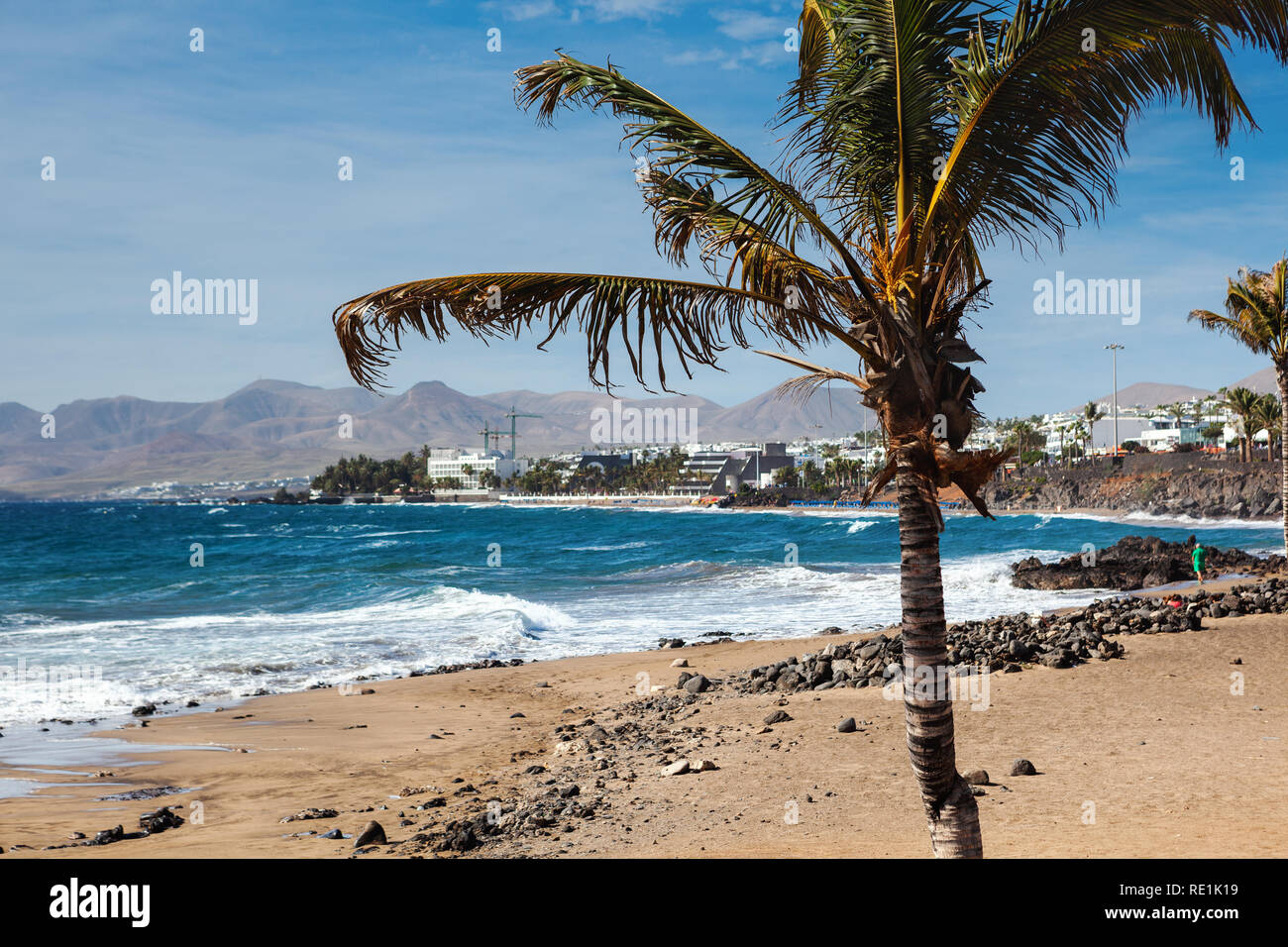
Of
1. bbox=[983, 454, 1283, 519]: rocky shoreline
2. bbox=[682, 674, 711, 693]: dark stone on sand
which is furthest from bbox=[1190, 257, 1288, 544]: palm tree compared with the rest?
bbox=[983, 454, 1283, 519]: rocky shoreline

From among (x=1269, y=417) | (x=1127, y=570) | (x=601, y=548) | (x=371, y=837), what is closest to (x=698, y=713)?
(x=371, y=837)

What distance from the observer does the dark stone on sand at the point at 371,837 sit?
27.1ft

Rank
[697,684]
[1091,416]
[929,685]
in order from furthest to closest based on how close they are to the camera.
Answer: [1091,416], [697,684], [929,685]

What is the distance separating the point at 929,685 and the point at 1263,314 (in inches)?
841

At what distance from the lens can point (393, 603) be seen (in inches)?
1246

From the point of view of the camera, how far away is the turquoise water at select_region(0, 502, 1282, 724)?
19984 millimetres

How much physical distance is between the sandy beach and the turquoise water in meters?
4.72

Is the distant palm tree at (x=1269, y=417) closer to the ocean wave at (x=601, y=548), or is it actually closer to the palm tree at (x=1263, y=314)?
the ocean wave at (x=601, y=548)

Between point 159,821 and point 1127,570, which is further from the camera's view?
point 1127,570

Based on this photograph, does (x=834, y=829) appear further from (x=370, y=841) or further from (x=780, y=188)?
(x=780, y=188)

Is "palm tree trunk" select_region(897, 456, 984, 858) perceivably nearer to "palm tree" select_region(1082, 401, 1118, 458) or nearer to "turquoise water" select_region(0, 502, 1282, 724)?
"turquoise water" select_region(0, 502, 1282, 724)

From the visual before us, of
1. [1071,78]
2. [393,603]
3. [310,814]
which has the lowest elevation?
[393,603]

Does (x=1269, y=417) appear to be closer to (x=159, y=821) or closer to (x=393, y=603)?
(x=393, y=603)

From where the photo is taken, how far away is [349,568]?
149 feet
